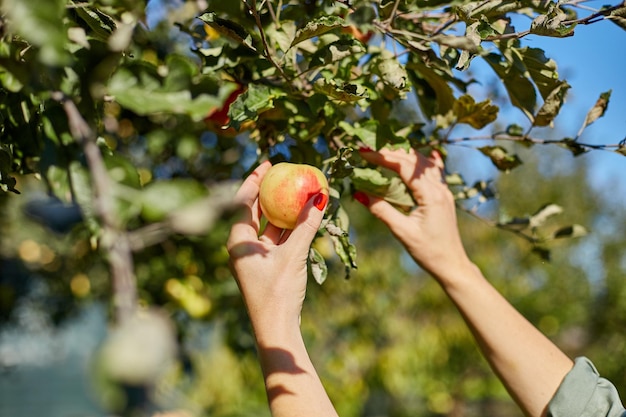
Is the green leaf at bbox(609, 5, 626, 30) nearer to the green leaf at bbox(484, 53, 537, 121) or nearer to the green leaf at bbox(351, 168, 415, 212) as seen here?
the green leaf at bbox(484, 53, 537, 121)

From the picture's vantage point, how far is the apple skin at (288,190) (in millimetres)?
998

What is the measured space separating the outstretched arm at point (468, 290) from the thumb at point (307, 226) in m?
0.30

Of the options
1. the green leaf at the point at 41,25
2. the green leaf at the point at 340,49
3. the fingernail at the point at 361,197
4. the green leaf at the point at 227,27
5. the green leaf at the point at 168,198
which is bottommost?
the fingernail at the point at 361,197

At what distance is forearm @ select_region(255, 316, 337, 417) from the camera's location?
892 mm

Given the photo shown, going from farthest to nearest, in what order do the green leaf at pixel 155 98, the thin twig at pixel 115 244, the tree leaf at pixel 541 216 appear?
the tree leaf at pixel 541 216 < the green leaf at pixel 155 98 < the thin twig at pixel 115 244

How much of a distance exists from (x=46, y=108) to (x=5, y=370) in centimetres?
217

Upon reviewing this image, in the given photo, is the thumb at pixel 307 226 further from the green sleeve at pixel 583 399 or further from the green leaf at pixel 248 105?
the green sleeve at pixel 583 399

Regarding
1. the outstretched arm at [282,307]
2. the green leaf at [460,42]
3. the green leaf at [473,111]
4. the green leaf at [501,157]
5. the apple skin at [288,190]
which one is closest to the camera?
the green leaf at [460,42]

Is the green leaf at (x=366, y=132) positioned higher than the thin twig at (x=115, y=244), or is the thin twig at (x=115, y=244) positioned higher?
the thin twig at (x=115, y=244)

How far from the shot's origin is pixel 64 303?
288 centimetres

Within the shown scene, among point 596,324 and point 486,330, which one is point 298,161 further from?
point 596,324

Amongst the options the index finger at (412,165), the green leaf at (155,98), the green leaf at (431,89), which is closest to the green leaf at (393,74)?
the green leaf at (431,89)

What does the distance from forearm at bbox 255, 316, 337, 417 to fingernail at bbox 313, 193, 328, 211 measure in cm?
17

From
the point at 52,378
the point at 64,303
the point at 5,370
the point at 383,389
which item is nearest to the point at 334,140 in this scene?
the point at 5,370
